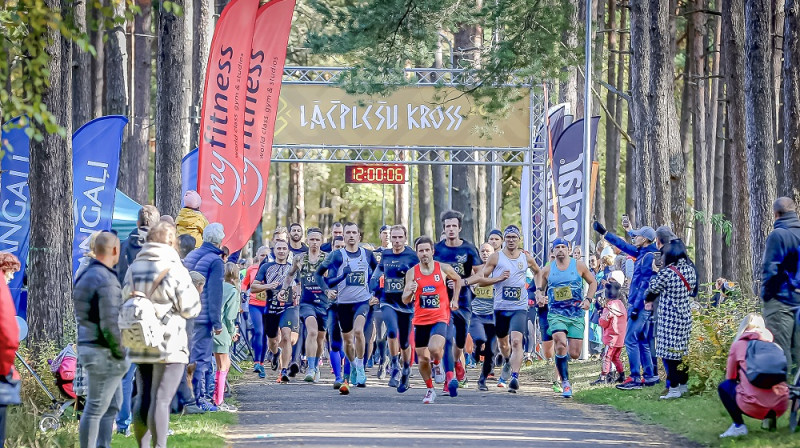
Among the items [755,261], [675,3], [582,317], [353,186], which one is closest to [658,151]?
[755,261]

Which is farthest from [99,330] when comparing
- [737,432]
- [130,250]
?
[737,432]

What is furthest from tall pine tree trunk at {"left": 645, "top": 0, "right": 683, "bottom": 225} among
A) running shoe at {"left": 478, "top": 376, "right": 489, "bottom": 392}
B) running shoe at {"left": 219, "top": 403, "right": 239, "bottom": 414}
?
running shoe at {"left": 219, "top": 403, "right": 239, "bottom": 414}

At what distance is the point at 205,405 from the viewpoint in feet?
48.2

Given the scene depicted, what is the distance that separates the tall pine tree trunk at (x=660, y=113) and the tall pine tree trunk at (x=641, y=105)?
158 millimetres

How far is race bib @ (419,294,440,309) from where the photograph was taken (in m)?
16.0

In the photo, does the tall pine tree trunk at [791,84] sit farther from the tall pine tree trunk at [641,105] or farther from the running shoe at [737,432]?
the running shoe at [737,432]

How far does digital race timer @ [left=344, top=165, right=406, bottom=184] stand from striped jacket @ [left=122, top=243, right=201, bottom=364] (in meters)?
24.5

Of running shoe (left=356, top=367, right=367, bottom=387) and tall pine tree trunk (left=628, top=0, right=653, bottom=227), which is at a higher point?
tall pine tree trunk (left=628, top=0, right=653, bottom=227)

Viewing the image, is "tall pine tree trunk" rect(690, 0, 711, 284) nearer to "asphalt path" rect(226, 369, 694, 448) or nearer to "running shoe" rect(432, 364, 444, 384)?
"running shoe" rect(432, 364, 444, 384)

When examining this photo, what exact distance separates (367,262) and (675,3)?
23.7 meters

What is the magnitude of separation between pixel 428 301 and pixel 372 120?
13.1 metres

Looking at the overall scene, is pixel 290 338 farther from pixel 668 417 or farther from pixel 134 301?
pixel 134 301

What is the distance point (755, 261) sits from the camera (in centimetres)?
1970

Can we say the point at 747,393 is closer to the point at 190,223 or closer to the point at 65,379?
the point at 65,379
